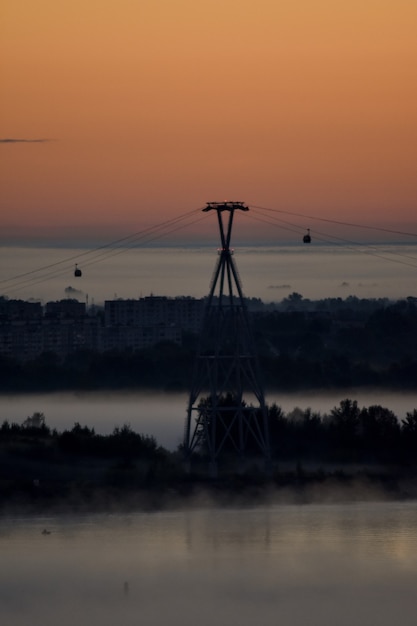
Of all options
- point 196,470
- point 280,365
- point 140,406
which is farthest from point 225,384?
point 280,365

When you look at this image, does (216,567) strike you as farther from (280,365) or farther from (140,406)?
(280,365)

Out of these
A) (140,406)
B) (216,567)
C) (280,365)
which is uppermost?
(280,365)

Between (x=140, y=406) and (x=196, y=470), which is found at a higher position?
(x=140, y=406)

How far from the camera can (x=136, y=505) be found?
42844 mm

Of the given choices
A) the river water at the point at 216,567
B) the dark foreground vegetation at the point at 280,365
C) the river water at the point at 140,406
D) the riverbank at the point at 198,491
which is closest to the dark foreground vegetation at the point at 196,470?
the riverbank at the point at 198,491

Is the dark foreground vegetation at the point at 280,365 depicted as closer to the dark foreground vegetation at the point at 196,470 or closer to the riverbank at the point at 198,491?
the dark foreground vegetation at the point at 196,470

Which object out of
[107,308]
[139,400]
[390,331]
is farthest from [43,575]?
[107,308]

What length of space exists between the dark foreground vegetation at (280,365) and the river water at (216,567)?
50.2 meters

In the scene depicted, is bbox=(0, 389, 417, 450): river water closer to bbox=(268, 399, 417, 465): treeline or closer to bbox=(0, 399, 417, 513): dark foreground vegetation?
bbox=(268, 399, 417, 465): treeline

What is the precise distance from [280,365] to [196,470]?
50.4 meters

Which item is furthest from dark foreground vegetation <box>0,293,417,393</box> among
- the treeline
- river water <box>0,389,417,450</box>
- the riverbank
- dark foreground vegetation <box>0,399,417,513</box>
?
the riverbank

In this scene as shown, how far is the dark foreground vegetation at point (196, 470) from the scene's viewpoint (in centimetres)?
4297

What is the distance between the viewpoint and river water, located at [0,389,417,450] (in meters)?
68.1

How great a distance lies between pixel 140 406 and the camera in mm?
86938
